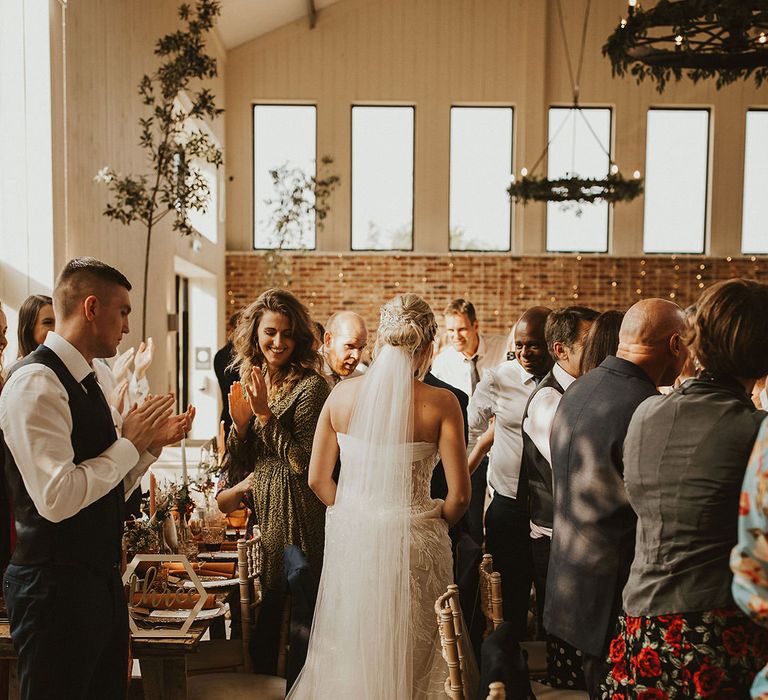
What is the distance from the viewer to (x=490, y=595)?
2.54 m

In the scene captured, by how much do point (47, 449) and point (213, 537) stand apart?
1.65 meters

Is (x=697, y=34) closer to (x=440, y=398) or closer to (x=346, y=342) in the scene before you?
(x=346, y=342)

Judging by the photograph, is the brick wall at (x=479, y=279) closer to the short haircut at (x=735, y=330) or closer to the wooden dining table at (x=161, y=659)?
the wooden dining table at (x=161, y=659)

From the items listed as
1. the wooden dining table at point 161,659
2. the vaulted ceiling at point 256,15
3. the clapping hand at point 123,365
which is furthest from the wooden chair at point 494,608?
the vaulted ceiling at point 256,15

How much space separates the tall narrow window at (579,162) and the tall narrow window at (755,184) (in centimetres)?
199

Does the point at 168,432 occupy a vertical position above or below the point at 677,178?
below

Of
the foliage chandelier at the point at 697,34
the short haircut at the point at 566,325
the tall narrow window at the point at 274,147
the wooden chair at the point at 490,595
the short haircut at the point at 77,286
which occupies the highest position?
the tall narrow window at the point at 274,147

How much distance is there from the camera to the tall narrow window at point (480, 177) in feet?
39.2

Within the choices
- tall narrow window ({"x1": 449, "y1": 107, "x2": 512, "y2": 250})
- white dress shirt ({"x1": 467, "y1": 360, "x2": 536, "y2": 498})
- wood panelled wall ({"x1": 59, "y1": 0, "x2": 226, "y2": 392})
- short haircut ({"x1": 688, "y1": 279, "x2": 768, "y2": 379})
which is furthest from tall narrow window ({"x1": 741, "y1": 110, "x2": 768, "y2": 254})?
short haircut ({"x1": 688, "y1": 279, "x2": 768, "y2": 379})

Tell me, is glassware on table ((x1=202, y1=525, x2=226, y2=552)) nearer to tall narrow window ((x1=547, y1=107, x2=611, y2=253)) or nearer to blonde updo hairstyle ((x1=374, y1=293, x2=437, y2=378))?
blonde updo hairstyle ((x1=374, y1=293, x2=437, y2=378))

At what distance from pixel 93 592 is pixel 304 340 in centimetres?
142

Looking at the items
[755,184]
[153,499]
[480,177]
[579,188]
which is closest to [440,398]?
[153,499]

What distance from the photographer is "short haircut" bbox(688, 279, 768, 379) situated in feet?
5.74

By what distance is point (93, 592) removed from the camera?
217 centimetres
